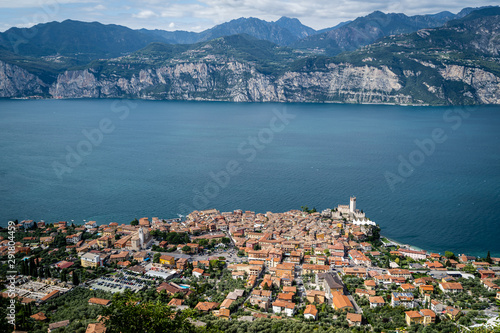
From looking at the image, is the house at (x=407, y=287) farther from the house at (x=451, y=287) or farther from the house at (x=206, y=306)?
the house at (x=206, y=306)

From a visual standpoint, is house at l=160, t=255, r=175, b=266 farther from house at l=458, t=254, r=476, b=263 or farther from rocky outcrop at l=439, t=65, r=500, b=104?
rocky outcrop at l=439, t=65, r=500, b=104

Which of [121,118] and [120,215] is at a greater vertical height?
[121,118]

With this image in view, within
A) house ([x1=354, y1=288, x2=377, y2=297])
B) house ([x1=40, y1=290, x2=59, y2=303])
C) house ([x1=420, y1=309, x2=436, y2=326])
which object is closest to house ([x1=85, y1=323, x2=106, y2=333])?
house ([x1=40, y1=290, x2=59, y2=303])

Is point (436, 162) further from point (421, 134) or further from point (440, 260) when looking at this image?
point (440, 260)

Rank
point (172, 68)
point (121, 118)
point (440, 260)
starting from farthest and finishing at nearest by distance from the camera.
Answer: point (172, 68)
point (121, 118)
point (440, 260)

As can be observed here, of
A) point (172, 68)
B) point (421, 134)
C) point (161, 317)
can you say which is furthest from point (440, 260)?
point (172, 68)

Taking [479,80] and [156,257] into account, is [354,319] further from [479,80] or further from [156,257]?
[479,80]

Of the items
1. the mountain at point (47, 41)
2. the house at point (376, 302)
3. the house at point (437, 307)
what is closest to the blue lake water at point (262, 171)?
the house at point (437, 307)

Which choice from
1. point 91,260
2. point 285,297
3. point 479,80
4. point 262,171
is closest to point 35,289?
point 91,260
